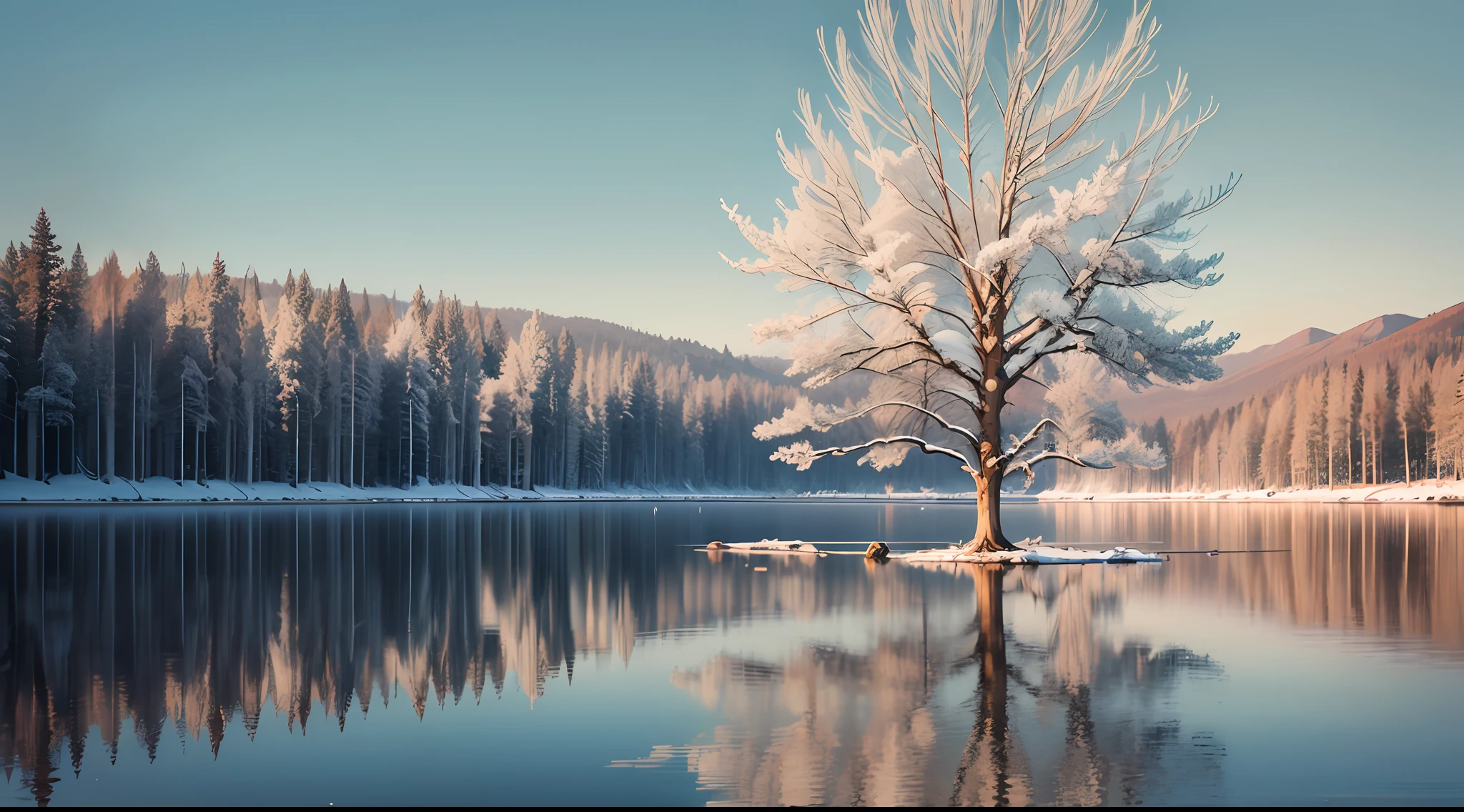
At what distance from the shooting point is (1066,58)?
79.6 feet

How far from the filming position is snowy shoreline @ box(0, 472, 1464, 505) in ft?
213

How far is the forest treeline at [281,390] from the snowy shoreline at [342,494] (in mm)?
1546

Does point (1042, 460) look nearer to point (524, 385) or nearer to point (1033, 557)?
point (1033, 557)

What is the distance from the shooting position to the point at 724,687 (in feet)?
30.8

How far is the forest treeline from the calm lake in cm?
5681

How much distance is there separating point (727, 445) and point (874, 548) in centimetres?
13483

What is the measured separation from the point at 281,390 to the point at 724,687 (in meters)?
84.0

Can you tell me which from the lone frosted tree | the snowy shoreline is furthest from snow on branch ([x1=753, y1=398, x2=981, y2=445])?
the snowy shoreline

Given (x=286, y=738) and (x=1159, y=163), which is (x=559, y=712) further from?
(x=1159, y=163)

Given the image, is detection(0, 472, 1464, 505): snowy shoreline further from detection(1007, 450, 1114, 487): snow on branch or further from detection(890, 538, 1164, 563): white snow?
detection(1007, 450, 1114, 487): snow on branch

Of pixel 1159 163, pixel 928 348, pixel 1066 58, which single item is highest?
pixel 1066 58

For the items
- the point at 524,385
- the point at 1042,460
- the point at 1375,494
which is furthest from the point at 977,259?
the point at 1375,494

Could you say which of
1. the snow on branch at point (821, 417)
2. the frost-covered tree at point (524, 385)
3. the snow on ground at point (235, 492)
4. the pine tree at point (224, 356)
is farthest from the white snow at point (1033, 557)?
the frost-covered tree at point (524, 385)

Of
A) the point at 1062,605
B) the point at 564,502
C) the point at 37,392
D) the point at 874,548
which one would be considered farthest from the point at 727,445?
the point at 1062,605
